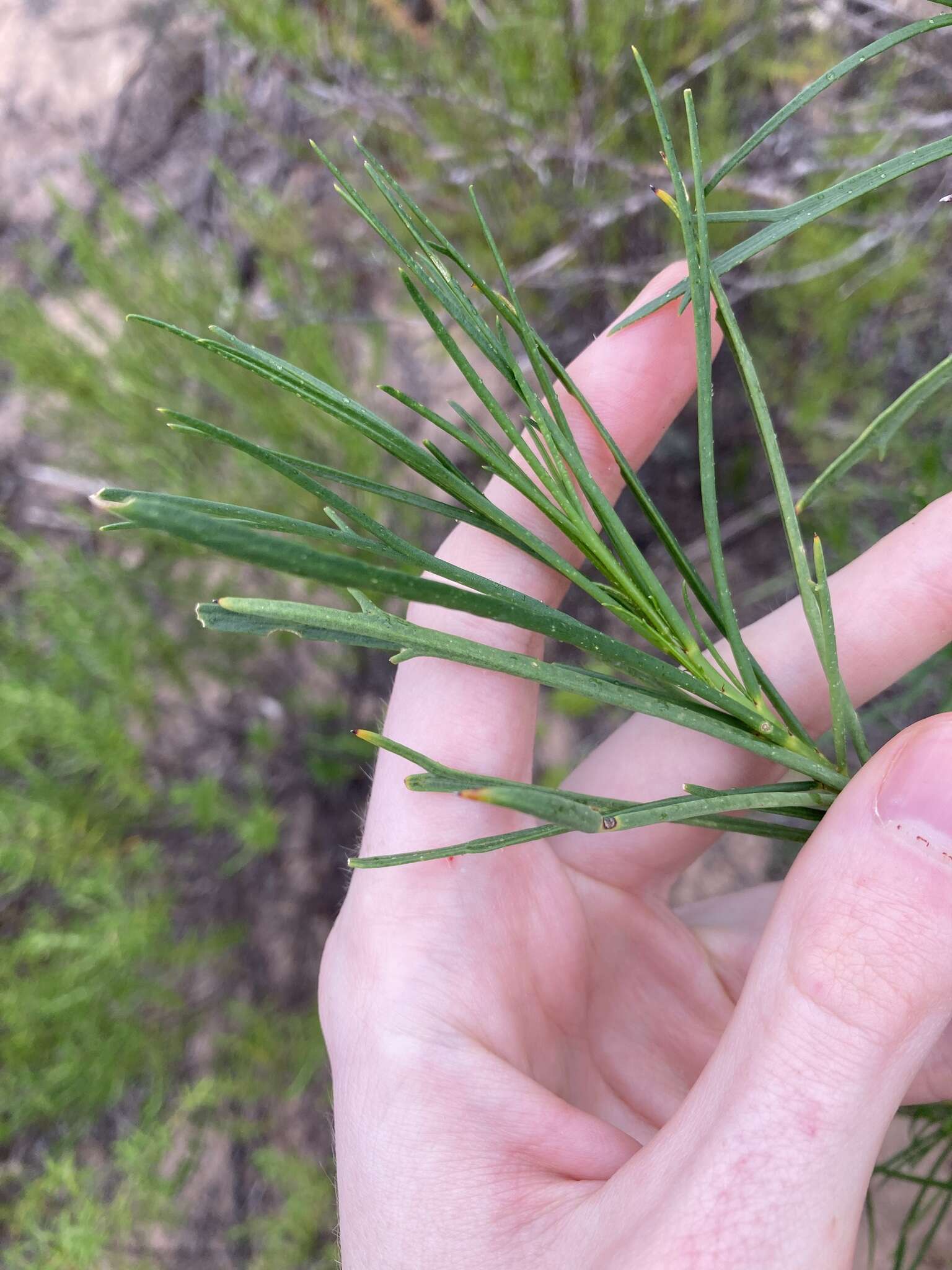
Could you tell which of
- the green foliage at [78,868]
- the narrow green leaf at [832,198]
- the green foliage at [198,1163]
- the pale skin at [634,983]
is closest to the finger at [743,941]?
the pale skin at [634,983]

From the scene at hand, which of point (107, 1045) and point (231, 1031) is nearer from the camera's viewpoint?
point (107, 1045)

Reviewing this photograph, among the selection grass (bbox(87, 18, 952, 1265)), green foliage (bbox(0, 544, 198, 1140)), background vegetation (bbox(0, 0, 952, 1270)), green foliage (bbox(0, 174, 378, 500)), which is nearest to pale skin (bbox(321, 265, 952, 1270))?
grass (bbox(87, 18, 952, 1265))

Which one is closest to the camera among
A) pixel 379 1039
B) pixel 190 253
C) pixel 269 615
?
pixel 269 615

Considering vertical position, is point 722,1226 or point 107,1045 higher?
point 722,1226

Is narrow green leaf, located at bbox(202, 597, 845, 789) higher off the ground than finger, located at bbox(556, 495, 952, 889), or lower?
higher

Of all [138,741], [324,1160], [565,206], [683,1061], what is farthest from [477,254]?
[324,1160]

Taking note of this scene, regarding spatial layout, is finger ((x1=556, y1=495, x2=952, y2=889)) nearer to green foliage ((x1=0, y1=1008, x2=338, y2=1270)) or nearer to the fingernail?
the fingernail

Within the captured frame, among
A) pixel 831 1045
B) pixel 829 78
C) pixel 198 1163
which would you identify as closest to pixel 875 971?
pixel 831 1045

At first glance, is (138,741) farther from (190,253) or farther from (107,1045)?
(190,253)
